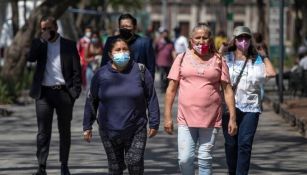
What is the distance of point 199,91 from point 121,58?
80 centimetres

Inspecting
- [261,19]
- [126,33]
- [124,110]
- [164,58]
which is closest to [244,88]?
[126,33]

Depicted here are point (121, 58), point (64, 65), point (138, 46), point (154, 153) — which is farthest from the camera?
point (154, 153)

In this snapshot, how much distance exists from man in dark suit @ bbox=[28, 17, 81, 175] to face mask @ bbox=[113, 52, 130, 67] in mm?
2487

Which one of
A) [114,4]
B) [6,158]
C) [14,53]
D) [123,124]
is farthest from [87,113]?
[114,4]

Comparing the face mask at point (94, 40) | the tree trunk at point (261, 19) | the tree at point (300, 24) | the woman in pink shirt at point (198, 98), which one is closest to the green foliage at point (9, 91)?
the face mask at point (94, 40)

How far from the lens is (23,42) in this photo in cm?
2486

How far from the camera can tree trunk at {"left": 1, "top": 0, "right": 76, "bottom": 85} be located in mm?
24859

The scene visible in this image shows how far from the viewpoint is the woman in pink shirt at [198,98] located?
9578 millimetres

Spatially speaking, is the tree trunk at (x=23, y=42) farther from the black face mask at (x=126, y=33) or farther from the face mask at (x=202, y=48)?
the face mask at (x=202, y=48)

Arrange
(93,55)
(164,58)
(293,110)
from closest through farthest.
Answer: (293,110)
(93,55)
(164,58)

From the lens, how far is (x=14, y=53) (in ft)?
81.5

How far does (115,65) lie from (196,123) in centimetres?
91

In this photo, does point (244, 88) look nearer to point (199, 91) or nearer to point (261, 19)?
point (199, 91)

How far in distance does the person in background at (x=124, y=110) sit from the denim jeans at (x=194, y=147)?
1.19 ft
